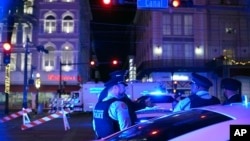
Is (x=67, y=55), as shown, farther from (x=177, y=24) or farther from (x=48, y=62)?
(x=177, y=24)

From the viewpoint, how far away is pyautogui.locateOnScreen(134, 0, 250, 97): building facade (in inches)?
1964

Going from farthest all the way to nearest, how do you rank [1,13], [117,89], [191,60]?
1. [191,60]
2. [1,13]
3. [117,89]

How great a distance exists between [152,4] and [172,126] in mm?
13324

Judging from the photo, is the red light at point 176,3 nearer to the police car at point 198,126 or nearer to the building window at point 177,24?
the police car at point 198,126

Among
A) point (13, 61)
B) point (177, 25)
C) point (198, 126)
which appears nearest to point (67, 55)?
point (13, 61)

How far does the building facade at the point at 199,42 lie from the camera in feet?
164

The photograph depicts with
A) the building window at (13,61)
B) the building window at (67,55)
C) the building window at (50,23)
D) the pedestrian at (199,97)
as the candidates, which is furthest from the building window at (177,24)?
the pedestrian at (199,97)

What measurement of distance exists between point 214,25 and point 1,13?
2784 cm

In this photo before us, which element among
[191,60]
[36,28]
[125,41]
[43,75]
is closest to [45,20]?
[36,28]

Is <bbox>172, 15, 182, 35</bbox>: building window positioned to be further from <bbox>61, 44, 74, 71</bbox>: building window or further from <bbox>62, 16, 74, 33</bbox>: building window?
<bbox>61, 44, 74, 71</bbox>: building window

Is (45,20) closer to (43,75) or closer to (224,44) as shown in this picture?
(43,75)

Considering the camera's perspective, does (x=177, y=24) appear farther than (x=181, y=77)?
No

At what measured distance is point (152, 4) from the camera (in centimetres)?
1669

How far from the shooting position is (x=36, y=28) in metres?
53.5
